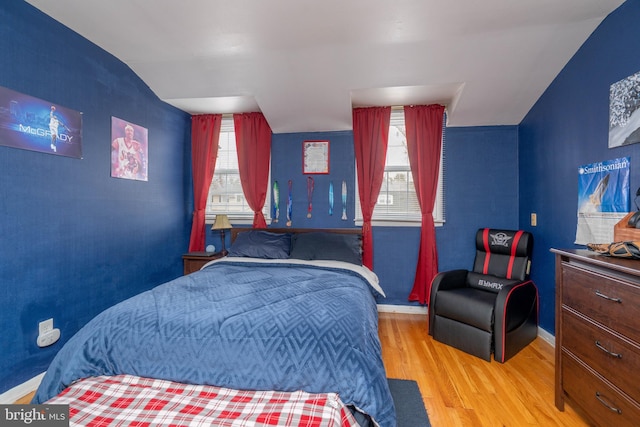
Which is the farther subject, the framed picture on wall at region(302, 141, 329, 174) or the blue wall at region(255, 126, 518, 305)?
the framed picture on wall at region(302, 141, 329, 174)

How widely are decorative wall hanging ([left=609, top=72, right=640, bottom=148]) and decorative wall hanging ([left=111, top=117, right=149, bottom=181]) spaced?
391 centimetres

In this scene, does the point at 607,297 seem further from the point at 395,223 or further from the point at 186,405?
the point at 395,223

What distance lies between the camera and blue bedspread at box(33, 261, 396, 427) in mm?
1259

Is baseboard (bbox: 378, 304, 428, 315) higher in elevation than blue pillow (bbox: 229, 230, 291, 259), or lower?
lower

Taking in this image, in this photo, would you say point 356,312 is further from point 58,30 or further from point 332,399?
point 58,30

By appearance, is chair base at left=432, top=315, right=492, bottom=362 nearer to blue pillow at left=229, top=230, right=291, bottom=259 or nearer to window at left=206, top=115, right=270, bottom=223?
blue pillow at left=229, top=230, right=291, bottom=259

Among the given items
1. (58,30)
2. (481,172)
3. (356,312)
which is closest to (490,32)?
(481,172)

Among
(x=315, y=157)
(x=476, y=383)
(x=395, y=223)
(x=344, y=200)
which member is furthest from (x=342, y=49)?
(x=476, y=383)

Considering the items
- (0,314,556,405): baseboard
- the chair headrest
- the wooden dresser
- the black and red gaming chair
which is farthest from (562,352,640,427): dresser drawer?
the chair headrest

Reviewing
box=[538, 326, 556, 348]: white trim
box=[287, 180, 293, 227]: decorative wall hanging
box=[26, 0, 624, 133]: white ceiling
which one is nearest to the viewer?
box=[26, 0, 624, 133]: white ceiling

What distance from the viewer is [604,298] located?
4.54 ft

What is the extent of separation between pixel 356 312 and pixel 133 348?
3.72 feet

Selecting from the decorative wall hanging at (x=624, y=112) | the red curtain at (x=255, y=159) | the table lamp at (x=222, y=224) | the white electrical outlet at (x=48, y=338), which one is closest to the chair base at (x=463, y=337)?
the decorative wall hanging at (x=624, y=112)

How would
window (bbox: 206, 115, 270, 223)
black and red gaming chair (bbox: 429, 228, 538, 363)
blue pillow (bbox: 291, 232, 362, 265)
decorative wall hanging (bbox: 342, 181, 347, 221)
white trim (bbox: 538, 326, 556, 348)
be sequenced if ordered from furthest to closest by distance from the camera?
window (bbox: 206, 115, 270, 223), decorative wall hanging (bbox: 342, 181, 347, 221), blue pillow (bbox: 291, 232, 362, 265), white trim (bbox: 538, 326, 556, 348), black and red gaming chair (bbox: 429, 228, 538, 363)
